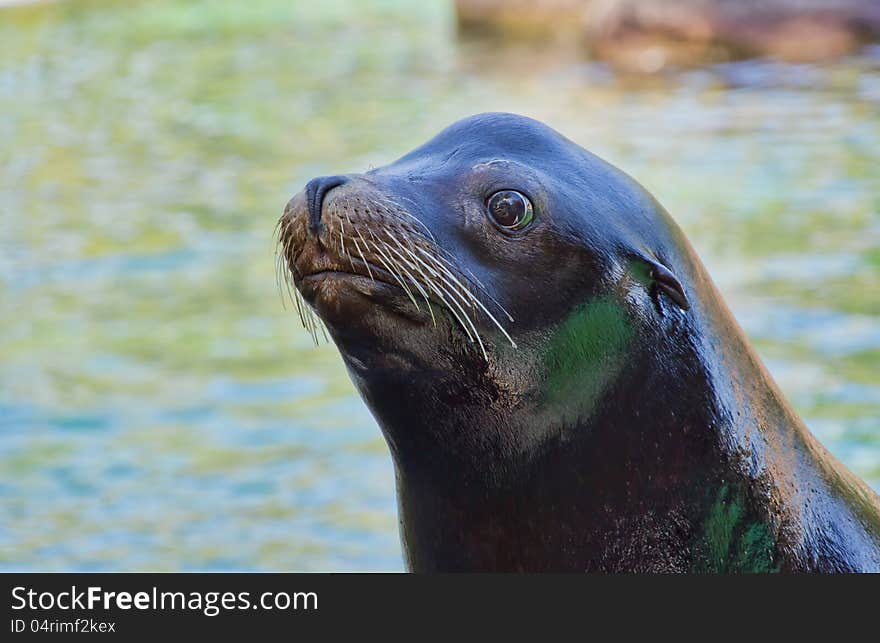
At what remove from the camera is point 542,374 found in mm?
3164

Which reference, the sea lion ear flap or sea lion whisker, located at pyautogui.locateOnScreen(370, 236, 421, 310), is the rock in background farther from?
sea lion whisker, located at pyautogui.locateOnScreen(370, 236, 421, 310)

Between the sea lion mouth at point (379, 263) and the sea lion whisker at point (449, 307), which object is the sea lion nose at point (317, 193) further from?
the sea lion whisker at point (449, 307)

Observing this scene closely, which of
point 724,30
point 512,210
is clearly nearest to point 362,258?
point 512,210

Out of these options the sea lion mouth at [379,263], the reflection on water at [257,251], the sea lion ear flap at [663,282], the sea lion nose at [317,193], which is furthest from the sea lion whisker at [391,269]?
the reflection on water at [257,251]

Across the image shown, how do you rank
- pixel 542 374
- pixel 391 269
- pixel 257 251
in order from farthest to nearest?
pixel 257 251
pixel 542 374
pixel 391 269

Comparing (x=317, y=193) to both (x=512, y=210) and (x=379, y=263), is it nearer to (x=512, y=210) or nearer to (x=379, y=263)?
(x=379, y=263)

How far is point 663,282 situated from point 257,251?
7774mm

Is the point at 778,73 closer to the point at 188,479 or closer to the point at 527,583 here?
the point at 188,479

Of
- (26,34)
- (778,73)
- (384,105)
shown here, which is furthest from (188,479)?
(26,34)

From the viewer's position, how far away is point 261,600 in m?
3.47

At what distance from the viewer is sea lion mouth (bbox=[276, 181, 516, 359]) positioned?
307cm

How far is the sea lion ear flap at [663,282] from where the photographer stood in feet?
10.6

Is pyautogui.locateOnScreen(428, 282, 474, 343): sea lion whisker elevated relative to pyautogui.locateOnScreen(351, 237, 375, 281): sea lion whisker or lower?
lower

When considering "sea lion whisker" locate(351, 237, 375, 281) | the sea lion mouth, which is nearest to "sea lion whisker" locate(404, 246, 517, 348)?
the sea lion mouth
